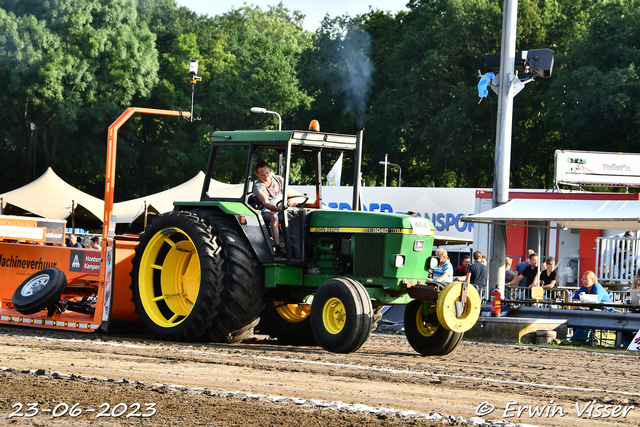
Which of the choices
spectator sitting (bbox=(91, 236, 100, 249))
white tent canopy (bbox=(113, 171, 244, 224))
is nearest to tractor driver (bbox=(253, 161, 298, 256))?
spectator sitting (bbox=(91, 236, 100, 249))

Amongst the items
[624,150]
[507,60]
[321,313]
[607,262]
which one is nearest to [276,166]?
[321,313]

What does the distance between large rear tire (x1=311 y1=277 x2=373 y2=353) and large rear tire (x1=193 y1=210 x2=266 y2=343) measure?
806 mm

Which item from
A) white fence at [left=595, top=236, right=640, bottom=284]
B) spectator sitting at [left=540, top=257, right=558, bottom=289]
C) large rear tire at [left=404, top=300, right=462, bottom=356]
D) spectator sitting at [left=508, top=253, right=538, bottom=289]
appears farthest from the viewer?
white fence at [left=595, top=236, right=640, bottom=284]

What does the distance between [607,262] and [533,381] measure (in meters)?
12.0

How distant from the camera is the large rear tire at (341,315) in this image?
27.7 feet

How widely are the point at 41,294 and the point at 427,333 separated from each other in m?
4.52

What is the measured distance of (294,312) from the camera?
1040 cm

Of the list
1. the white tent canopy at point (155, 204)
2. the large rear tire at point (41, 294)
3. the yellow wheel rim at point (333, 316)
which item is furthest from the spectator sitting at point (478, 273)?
the white tent canopy at point (155, 204)

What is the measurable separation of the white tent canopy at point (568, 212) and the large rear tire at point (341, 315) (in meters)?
6.83

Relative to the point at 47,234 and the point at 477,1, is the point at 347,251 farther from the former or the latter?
the point at 477,1

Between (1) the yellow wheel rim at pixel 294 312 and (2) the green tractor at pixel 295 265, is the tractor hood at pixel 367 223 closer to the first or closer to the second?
(2) the green tractor at pixel 295 265

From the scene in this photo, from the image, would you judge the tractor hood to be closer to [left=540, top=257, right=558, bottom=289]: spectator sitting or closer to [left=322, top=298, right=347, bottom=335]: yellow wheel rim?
[left=322, top=298, right=347, bottom=335]: yellow wheel rim

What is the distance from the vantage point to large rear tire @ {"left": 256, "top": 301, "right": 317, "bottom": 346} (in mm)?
10273

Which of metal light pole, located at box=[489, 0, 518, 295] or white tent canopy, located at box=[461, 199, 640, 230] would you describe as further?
metal light pole, located at box=[489, 0, 518, 295]
